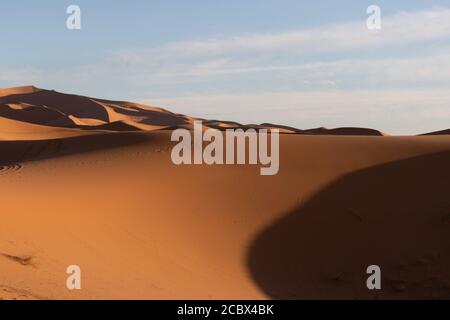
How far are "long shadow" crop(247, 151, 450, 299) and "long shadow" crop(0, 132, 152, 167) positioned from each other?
245 inches

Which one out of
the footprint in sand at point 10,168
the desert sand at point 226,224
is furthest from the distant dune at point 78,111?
the desert sand at point 226,224

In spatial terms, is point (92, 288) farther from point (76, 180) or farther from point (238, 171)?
point (238, 171)

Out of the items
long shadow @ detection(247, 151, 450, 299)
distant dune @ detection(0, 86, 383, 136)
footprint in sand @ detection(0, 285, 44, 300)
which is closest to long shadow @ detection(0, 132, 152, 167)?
long shadow @ detection(247, 151, 450, 299)

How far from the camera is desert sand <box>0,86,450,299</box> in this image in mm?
6309

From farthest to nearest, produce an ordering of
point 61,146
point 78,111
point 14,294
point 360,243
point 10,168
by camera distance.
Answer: point 78,111
point 61,146
point 10,168
point 360,243
point 14,294

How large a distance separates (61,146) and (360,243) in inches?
376

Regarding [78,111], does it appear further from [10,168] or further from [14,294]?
[14,294]

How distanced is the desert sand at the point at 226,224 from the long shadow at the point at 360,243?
1.0 inches

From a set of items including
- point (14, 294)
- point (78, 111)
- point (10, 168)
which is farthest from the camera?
point (78, 111)

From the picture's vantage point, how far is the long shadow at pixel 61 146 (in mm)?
13977

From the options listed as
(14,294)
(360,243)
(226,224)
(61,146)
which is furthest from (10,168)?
(360,243)

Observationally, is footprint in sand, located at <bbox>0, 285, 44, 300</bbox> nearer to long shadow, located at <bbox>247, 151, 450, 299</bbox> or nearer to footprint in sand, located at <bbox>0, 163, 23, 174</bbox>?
long shadow, located at <bbox>247, 151, 450, 299</bbox>

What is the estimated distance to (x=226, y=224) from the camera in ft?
29.4
